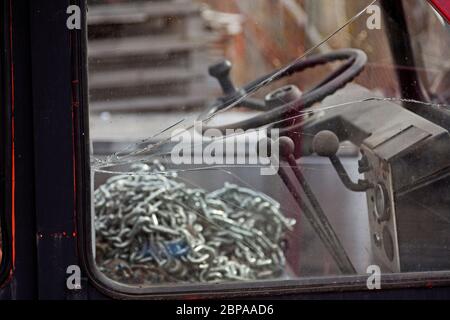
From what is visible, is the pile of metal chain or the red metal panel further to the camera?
the pile of metal chain

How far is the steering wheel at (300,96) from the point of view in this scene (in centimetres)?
208

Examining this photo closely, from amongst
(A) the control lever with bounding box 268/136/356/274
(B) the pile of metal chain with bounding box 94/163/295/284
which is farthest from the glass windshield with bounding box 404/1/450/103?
(B) the pile of metal chain with bounding box 94/163/295/284

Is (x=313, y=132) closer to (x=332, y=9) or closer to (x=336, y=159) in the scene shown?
(x=336, y=159)

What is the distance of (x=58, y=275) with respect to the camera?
165cm

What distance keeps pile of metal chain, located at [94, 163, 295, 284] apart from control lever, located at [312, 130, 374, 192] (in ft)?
0.99

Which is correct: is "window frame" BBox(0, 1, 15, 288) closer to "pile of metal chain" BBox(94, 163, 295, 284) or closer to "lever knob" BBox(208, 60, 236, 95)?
"pile of metal chain" BBox(94, 163, 295, 284)

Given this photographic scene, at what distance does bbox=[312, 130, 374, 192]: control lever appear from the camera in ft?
6.42

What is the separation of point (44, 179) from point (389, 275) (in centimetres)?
78

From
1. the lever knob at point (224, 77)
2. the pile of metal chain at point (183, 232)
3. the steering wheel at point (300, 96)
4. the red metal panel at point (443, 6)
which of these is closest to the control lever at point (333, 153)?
the steering wheel at point (300, 96)

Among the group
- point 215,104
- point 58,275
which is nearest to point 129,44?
point 215,104

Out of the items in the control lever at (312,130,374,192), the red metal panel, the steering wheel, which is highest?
the red metal panel

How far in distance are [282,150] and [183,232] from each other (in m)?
0.77

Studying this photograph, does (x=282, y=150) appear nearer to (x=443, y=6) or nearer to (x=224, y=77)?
(x=443, y=6)
